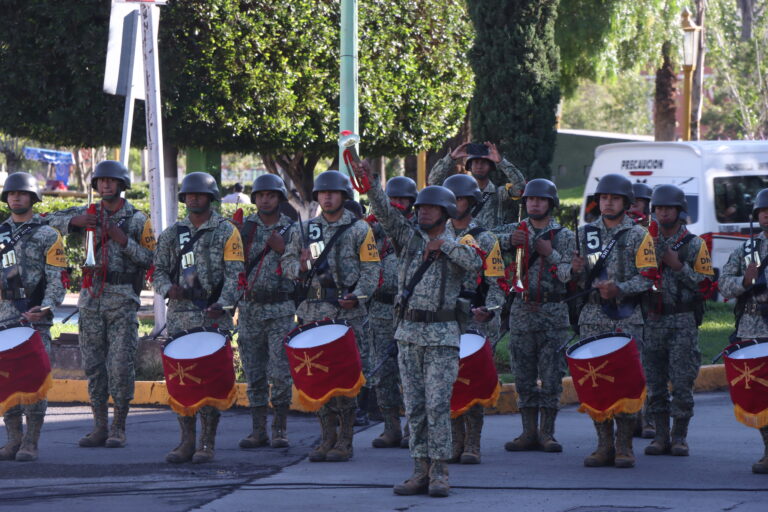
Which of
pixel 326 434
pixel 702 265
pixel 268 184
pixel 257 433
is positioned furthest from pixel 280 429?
pixel 702 265

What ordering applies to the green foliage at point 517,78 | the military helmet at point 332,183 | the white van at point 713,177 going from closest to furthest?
1. the military helmet at point 332,183
2. the green foliage at point 517,78
3. the white van at point 713,177

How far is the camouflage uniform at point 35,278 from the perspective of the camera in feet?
30.9

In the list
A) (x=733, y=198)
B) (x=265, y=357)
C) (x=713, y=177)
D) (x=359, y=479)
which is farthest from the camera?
(x=733, y=198)

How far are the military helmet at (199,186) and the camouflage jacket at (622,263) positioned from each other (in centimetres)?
273

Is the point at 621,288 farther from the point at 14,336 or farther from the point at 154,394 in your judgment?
the point at 154,394

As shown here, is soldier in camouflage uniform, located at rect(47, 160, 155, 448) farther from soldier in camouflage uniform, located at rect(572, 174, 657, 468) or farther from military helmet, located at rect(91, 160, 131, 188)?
soldier in camouflage uniform, located at rect(572, 174, 657, 468)

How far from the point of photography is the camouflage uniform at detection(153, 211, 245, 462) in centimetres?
925

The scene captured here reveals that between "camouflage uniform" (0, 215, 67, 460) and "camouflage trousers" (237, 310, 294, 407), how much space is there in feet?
4.68

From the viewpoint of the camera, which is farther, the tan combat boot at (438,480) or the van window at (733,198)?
the van window at (733,198)

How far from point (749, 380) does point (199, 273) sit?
3.91 m

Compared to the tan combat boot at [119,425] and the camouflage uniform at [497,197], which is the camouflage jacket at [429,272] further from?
the tan combat boot at [119,425]

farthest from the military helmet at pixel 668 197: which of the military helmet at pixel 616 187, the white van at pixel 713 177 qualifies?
the white van at pixel 713 177

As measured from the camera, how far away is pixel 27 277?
31.2 feet

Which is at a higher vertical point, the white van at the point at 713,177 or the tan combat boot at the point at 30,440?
the white van at the point at 713,177
